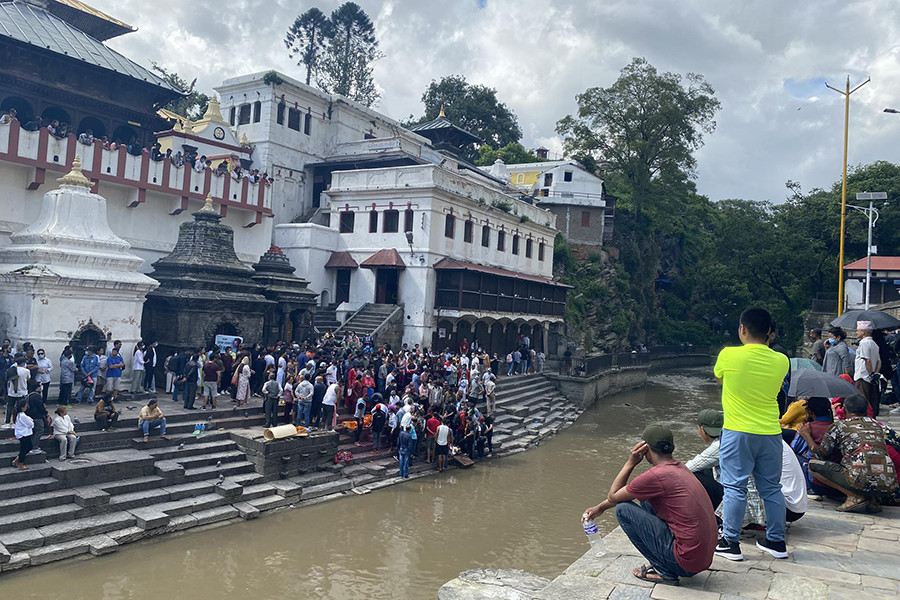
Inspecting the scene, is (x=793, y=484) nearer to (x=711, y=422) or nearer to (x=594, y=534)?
(x=711, y=422)

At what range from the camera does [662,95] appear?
4606 cm

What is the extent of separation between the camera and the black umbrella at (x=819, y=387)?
25.7ft

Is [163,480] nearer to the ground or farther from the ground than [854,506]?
nearer to the ground

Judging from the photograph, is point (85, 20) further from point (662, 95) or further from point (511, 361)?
point (662, 95)

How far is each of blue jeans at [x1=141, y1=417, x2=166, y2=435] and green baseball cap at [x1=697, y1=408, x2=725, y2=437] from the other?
1152 centimetres

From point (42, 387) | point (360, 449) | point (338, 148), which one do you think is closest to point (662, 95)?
point (338, 148)

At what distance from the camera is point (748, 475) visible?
513cm

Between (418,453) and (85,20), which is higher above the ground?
(85,20)

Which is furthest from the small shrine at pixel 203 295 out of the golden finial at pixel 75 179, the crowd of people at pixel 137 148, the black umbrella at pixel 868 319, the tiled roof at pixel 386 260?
the black umbrella at pixel 868 319

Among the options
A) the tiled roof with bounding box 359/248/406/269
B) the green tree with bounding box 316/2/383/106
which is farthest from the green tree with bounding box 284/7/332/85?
the tiled roof with bounding box 359/248/406/269

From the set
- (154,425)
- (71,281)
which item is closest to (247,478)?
(154,425)

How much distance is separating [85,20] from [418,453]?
2318 cm

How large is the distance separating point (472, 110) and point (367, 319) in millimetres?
39451

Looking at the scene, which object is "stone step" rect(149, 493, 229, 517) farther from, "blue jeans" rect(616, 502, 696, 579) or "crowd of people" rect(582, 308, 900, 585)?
"blue jeans" rect(616, 502, 696, 579)
